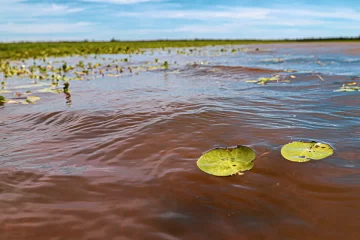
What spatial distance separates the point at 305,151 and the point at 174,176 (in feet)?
3.62

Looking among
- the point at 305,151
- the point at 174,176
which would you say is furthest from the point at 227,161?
the point at 305,151

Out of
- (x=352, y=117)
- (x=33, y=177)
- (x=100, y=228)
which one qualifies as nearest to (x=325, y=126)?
(x=352, y=117)

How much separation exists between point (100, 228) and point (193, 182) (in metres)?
0.73

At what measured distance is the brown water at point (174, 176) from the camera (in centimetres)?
164

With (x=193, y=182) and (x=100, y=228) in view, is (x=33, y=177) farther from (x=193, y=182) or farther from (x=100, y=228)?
(x=193, y=182)

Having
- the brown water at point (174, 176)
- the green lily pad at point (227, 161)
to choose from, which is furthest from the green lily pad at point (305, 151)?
the green lily pad at point (227, 161)

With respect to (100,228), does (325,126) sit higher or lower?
higher

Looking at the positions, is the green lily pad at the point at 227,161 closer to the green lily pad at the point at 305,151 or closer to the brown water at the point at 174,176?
the brown water at the point at 174,176

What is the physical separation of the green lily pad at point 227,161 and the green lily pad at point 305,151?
12.0 inches

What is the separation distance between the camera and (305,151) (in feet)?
8.05

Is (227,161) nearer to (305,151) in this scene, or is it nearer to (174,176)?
(174,176)

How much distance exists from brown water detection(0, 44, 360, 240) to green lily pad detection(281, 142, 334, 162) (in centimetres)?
6

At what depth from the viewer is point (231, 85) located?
21.5 ft

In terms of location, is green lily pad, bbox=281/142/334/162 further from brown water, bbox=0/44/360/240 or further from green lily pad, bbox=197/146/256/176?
green lily pad, bbox=197/146/256/176
